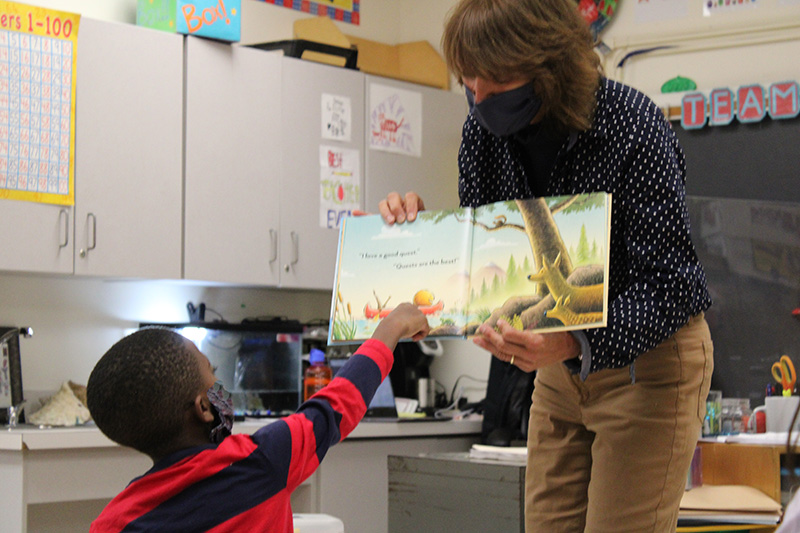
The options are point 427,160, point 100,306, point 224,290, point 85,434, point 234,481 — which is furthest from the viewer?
point 427,160

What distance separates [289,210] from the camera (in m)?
3.41

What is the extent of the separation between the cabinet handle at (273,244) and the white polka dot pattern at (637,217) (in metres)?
2.06

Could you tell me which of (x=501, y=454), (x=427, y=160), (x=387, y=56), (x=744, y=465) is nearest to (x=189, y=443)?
(x=501, y=454)

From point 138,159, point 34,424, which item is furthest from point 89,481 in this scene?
point 138,159

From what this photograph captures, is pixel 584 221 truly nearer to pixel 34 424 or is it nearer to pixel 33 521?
pixel 34 424

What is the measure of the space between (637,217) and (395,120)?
8.16 ft

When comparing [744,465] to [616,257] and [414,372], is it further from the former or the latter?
[414,372]

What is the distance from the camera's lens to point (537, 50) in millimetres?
1322

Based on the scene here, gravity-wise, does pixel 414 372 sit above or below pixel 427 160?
below

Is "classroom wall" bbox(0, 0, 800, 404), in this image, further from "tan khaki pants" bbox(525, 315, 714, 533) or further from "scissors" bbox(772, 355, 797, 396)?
"tan khaki pants" bbox(525, 315, 714, 533)

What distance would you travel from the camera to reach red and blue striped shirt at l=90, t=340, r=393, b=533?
114 centimetres

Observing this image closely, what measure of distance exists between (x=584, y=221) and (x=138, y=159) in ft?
6.94

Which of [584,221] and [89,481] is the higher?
[584,221]

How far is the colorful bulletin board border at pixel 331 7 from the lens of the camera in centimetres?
391
